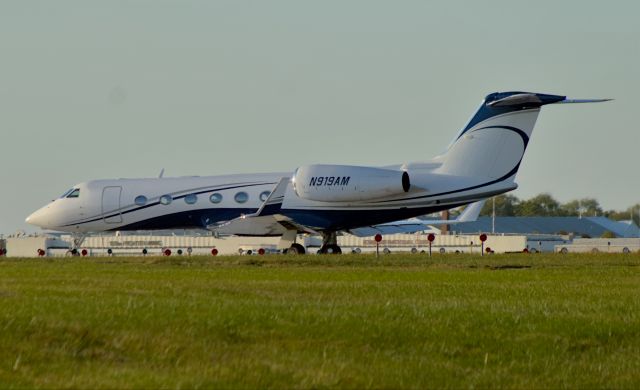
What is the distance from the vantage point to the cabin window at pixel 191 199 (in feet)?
149

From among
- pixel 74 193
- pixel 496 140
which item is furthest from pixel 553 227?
pixel 496 140

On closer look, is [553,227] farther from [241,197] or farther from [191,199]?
[241,197]

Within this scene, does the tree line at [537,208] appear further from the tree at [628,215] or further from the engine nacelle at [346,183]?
the engine nacelle at [346,183]

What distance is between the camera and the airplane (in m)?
40.8

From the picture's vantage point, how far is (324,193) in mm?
42031

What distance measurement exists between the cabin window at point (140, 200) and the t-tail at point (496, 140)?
12.0 m

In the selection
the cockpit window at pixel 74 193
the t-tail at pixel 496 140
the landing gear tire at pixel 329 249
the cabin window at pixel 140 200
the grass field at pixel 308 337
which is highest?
the t-tail at pixel 496 140

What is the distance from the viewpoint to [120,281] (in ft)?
70.6

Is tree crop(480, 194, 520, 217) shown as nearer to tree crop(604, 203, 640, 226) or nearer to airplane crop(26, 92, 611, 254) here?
tree crop(604, 203, 640, 226)

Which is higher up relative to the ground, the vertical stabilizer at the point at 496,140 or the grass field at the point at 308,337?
the vertical stabilizer at the point at 496,140

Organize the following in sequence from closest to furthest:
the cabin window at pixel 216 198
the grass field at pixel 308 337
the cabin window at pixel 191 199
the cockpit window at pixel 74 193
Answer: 1. the grass field at pixel 308 337
2. the cabin window at pixel 216 198
3. the cabin window at pixel 191 199
4. the cockpit window at pixel 74 193

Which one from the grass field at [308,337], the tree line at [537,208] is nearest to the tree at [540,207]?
the tree line at [537,208]

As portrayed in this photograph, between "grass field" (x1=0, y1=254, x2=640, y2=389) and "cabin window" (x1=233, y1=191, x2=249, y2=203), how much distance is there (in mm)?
23909

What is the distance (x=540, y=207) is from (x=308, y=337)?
151 m
